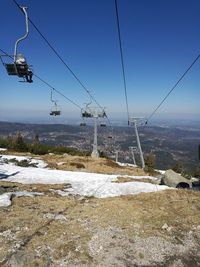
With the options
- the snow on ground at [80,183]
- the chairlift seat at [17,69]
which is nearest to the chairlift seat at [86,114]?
the snow on ground at [80,183]

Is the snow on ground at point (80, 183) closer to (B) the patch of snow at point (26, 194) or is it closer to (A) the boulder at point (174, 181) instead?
(B) the patch of snow at point (26, 194)

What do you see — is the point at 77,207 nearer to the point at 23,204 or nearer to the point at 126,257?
the point at 23,204

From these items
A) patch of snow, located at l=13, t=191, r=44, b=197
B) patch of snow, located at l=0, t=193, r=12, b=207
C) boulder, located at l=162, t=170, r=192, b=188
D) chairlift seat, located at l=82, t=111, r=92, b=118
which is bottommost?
boulder, located at l=162, t=170, r=192, b=188

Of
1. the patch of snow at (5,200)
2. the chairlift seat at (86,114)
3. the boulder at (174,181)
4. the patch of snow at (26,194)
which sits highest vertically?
the chairlift seat at (86,114)

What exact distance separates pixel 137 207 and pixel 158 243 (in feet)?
12.9

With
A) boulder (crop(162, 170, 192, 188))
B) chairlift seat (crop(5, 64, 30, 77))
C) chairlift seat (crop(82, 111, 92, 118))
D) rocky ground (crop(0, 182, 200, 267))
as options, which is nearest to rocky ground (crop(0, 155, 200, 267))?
rocky ground (crop(0, 182, 200, 267))

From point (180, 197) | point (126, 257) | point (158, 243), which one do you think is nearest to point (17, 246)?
point (126, 257)

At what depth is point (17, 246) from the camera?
1002 centimetres

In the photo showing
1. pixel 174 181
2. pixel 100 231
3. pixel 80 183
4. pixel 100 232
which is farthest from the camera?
pixel 174 181

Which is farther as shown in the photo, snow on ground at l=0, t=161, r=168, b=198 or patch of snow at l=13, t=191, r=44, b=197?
snow on ground at l=0, t=161, r=168, b=198

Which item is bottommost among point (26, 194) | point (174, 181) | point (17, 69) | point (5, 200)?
point (174, 181)

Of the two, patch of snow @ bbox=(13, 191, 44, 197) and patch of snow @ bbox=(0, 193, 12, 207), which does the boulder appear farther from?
patch of snow @ bbox=(0, 193, 12, 207)

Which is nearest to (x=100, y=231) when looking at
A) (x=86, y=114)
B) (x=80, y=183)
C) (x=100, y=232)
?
(x=100, y=232)

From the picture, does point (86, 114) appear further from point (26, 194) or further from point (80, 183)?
point (26, 194)
